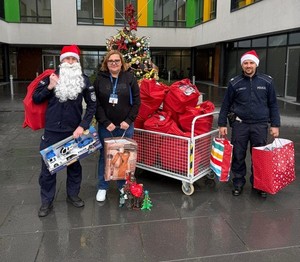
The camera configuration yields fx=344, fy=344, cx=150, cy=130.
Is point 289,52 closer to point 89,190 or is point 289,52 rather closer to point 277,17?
point 277,17

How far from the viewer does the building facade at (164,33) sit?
645 inches

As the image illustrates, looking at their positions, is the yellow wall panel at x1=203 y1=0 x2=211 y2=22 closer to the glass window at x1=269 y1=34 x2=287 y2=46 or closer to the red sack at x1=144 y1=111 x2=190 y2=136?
the glass window at x1=269 y1=34 x2=287 y2=46

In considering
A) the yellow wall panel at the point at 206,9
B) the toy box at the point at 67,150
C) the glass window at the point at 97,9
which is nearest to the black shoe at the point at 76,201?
the toy box at the point at 67,150

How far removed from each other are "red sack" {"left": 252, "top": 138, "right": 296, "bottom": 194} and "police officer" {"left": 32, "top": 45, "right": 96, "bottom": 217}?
200 cm

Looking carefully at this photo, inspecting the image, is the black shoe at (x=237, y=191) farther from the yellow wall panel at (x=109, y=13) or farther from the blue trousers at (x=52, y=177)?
the yellow wall panel at (x=109, y=13)

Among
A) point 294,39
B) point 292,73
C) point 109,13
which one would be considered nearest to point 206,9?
point 109,13

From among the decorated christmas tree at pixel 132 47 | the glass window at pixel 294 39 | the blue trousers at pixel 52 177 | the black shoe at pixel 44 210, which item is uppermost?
the glass window at pixel 294 39

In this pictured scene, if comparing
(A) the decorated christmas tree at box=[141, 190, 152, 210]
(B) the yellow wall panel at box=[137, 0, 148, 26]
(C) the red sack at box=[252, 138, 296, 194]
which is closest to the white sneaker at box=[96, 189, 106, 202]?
(A) the decorated christmas tree at box=[141, 190, 152, 210]

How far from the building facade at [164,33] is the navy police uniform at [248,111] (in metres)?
11.9

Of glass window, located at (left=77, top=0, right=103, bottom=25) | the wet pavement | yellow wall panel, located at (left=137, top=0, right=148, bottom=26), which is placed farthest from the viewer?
yellow wall panel, located at (left=137, top=0, right=148, bottom=26)

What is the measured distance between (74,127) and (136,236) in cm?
129

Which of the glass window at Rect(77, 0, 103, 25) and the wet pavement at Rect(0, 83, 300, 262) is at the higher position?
the glass window at Rect(77, 0, 103, 25)

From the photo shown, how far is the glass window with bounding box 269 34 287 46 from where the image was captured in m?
15.1

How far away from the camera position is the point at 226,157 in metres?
4.16
